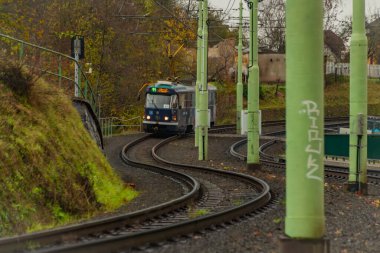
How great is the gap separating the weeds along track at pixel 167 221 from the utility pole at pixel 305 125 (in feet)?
7.51

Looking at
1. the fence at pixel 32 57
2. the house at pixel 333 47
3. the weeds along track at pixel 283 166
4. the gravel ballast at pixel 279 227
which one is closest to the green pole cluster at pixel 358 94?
the gravel ballast at pixel 279 227

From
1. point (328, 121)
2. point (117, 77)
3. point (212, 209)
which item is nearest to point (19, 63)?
point (212, 209)

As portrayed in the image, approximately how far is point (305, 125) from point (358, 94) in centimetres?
1033

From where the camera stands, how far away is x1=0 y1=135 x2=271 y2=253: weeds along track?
771cm

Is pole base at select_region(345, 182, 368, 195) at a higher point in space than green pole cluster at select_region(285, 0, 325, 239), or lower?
lower

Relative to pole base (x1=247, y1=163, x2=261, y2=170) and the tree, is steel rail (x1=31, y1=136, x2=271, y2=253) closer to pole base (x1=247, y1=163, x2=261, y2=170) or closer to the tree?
pole base (x1=247, y1=163, x2=261, y2=170)

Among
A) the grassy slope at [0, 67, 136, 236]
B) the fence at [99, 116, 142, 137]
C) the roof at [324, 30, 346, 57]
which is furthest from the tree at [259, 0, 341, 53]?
the grassy slope at [0, 67, 136, 236]

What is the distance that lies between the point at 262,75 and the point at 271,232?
6819 centimetres

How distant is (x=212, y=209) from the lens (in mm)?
13117

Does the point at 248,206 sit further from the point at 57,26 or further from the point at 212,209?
the point at 57,26

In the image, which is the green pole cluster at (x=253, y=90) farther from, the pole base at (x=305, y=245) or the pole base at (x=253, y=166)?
the pole base at (x=305, y=245)

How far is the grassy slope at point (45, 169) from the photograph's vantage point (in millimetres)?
11492

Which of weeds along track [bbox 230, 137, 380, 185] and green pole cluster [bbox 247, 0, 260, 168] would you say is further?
green pole cluster [bbox 247, 0, 260, 168]

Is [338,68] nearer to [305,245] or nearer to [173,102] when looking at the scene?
[173,102]
